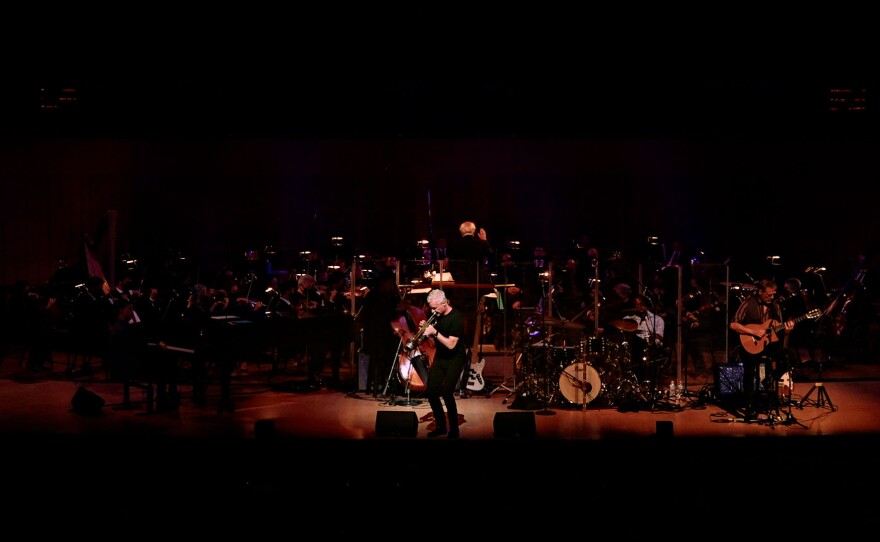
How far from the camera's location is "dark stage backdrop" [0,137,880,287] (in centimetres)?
2059

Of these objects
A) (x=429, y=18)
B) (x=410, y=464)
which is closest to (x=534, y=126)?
(x=429, y=18)

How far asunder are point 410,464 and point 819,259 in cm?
1428

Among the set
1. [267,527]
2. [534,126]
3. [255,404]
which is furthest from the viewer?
[534,126]

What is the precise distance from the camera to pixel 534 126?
16.6m

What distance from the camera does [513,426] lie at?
10188 millimetres

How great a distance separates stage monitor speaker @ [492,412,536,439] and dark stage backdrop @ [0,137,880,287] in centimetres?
1060

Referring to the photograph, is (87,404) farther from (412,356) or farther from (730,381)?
(730,381)

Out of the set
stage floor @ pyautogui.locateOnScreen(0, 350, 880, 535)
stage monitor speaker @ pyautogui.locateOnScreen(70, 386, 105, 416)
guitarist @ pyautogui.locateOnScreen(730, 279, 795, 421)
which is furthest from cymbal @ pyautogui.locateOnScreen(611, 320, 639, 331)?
stage monitor speaker @ pyautogui.locateOnScreen(70, 386, 105, 416)

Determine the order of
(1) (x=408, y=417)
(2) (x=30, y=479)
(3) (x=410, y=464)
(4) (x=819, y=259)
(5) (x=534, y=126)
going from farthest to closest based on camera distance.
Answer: (4) (x=819, y=259), (5) (x=534, y=126), (1) (x=408, y=417), (3) (x=410, y=464), (2) (x=30, y=479)

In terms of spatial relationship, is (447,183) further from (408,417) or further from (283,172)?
(408,417)

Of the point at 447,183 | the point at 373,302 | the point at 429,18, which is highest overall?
the point at 429,18

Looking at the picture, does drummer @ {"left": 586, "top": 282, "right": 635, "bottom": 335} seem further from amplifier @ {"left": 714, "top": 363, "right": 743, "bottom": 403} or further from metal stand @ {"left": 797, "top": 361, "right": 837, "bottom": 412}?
metal stand @ {"left": 797, "top": 361, "right": 837, "bottom": 412}

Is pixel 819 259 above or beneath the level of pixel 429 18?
beneath

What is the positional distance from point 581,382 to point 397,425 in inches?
107
